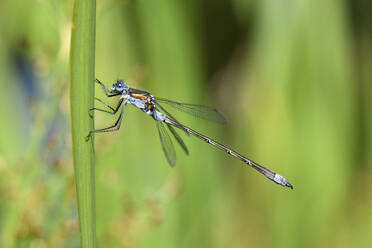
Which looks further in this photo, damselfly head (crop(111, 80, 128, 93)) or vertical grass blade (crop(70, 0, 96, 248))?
damselfly head (crop(111, 80, 128, 93))

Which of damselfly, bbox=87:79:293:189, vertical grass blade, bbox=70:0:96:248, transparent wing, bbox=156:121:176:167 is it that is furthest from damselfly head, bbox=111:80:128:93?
vertical grass blade, bbox=70:0:96:248

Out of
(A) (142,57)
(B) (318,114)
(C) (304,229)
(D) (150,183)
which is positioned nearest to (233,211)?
(C) (304,229)

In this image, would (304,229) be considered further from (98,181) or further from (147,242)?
(98,181)

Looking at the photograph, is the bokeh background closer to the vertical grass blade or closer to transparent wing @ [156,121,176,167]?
transparent wing @ [156,121,176,167]

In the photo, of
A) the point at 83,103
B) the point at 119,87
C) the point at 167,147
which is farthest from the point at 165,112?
the point at 83,103

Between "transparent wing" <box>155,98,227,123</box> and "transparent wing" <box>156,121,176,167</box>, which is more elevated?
"transparent wing" <box>155,98,227,123</box>

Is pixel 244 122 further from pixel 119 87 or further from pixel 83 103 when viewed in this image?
pixel 83 103
